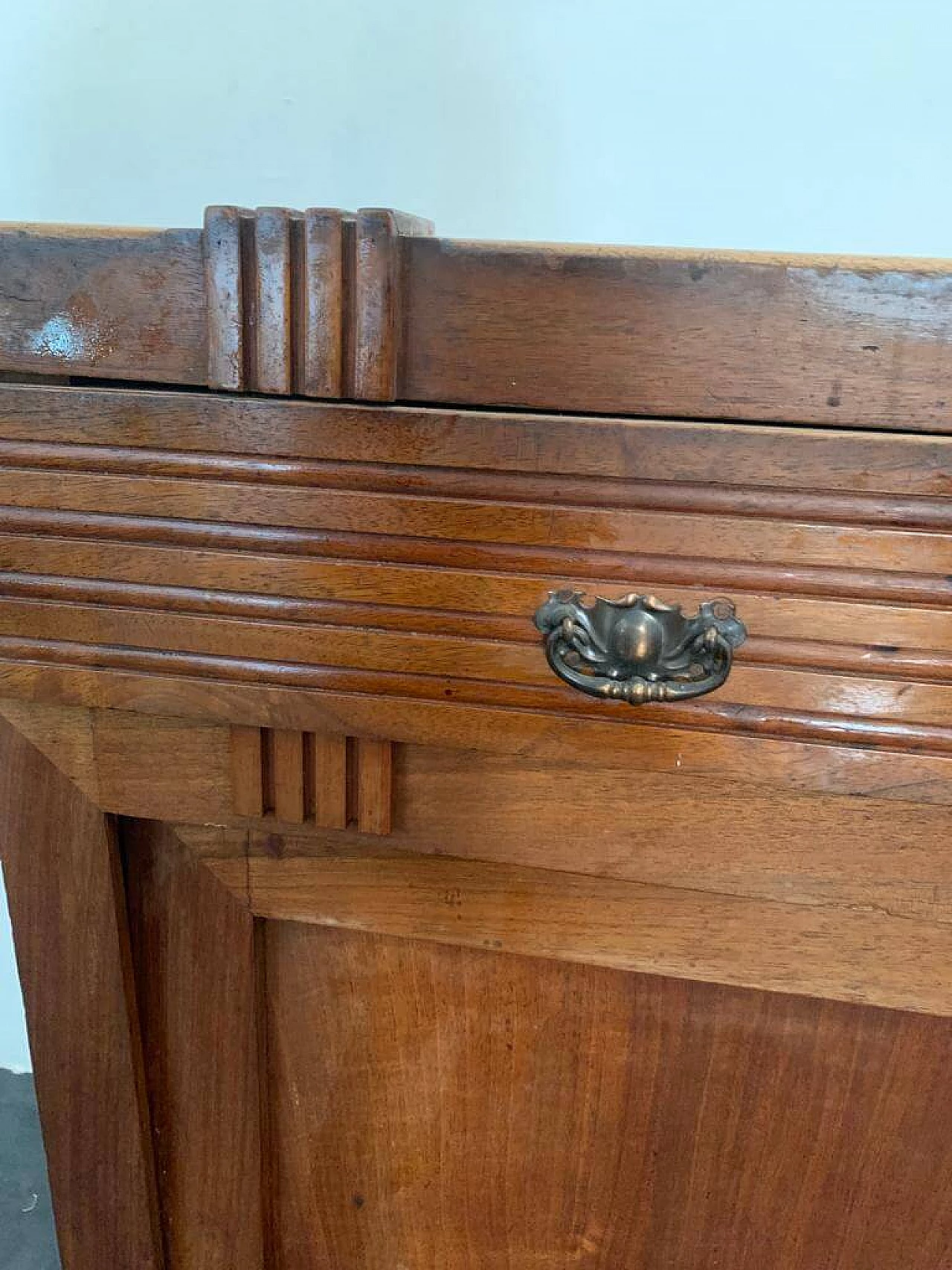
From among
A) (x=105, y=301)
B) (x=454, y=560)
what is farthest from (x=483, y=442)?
(x=105, y=301)

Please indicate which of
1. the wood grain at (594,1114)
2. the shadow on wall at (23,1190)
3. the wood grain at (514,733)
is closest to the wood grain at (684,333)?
the wood grain at (514,733)

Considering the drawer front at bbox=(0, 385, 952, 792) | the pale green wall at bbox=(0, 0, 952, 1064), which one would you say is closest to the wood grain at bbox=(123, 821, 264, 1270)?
the drawer front at bbox=(0, 385, 952, 792)

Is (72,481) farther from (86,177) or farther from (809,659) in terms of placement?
(86,177)

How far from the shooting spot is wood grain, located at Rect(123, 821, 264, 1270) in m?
0.50

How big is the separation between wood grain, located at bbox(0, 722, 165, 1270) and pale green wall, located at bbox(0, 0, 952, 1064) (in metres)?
0.45

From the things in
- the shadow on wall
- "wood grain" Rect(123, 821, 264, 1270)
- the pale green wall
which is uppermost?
the pale green wall

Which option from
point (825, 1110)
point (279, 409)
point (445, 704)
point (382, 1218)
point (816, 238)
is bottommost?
point (382, 1218)

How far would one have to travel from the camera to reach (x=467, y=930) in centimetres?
47

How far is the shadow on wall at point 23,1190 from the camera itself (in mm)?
783

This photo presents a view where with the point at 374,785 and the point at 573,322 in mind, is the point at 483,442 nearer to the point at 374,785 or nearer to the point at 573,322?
the point at 573,322

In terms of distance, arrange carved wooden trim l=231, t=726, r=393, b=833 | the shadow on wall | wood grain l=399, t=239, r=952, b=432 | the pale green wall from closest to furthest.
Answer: wood grain l=399, t=239, r=952, b=432 → carved wooden trim l=231, t=726, r=393, b=833 → the pale green wall → the shadow on wall

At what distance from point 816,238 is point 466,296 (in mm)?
392

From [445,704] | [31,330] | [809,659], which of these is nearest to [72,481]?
[31,330]

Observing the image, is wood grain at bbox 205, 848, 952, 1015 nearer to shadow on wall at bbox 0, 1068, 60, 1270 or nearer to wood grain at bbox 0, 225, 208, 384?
wood grain at bbox 0, 225, 208, 384
